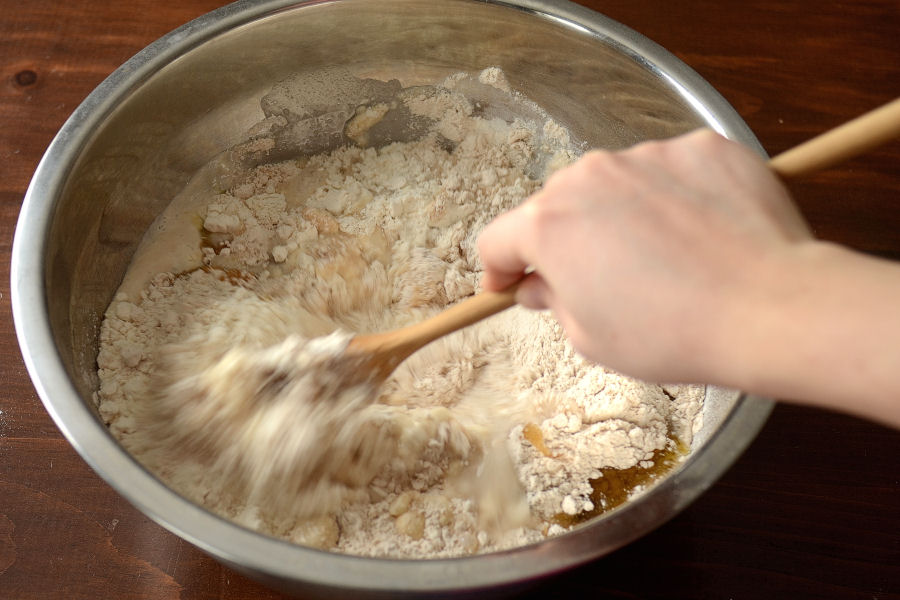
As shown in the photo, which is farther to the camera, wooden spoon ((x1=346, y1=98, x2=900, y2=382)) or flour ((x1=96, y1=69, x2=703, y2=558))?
flour ((x1=96, y1=69, x2=703, y2=558))

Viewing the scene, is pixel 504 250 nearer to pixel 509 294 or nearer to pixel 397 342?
pixel 509 294

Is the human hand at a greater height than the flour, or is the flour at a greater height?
the human hand

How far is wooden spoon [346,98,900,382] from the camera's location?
57 centimetres

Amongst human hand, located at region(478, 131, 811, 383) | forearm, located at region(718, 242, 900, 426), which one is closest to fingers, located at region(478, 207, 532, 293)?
human hand, located at region(478, 131, 811, 383)

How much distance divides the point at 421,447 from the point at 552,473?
0.15 m

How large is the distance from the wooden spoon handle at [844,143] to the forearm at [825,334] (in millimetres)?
140

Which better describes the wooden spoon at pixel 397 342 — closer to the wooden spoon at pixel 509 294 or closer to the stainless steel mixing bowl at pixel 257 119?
the wooden spoon at pixel 509 294

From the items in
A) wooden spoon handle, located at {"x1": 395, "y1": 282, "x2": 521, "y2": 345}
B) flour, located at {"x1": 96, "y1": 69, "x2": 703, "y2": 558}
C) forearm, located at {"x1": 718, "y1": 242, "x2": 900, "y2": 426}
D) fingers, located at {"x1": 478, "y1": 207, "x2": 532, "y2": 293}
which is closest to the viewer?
forearm, located at {"x1": 718, "y1": 242, "x2": 900, "y2": 426}

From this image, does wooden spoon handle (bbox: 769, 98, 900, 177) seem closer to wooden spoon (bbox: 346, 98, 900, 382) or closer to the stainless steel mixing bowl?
wooden spoon (bbox: 346, 98, 900, 382)

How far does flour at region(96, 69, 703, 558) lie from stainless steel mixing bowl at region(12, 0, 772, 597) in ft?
0.14

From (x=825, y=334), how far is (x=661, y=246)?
114 millimetres

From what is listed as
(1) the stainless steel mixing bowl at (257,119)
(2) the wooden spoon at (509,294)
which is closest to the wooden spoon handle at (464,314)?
(2) the wooden spoon at (509,294)

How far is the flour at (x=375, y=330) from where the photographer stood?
2.50 ft

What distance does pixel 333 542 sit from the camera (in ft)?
2.45
